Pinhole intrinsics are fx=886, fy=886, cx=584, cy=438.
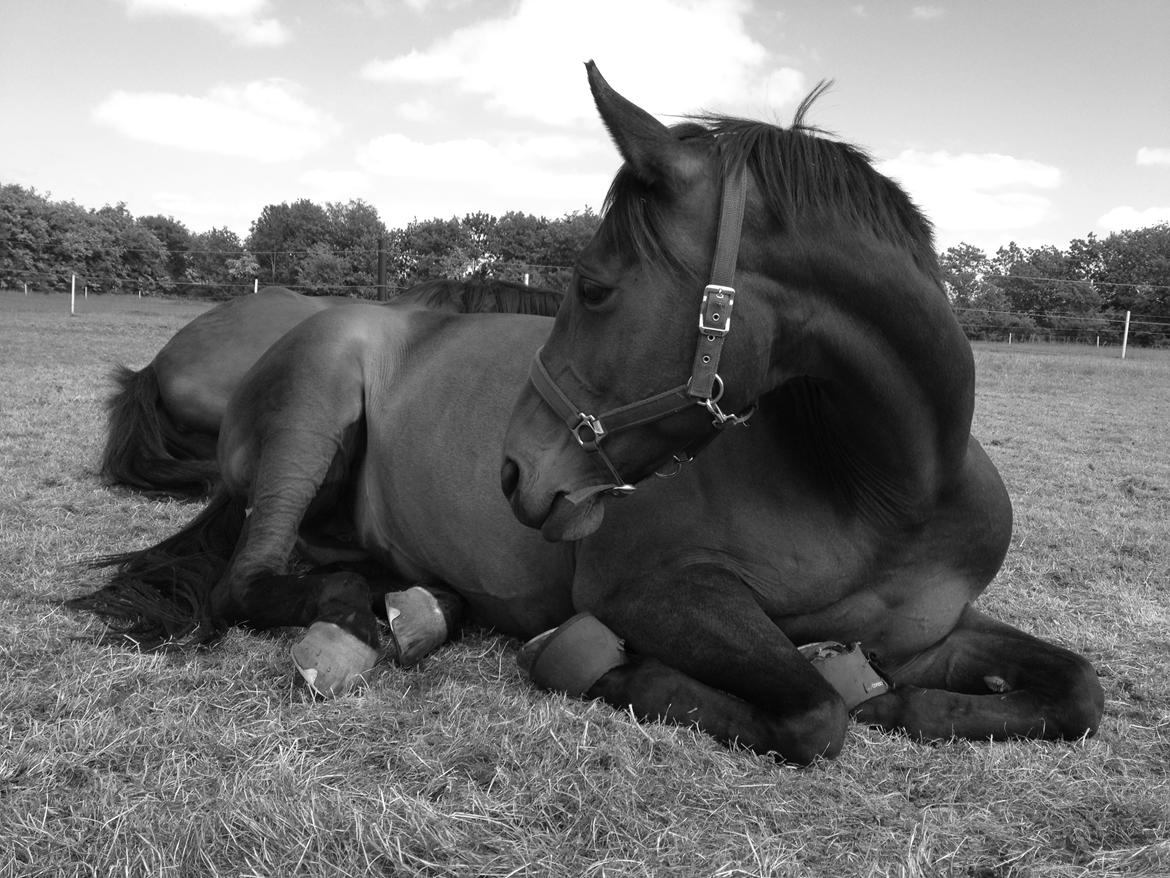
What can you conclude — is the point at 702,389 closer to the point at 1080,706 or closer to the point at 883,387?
the point at 883,387

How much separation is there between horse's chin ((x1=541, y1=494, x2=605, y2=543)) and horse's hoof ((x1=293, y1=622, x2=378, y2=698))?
89 cm

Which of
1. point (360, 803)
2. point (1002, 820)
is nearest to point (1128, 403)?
point (1002, 820)

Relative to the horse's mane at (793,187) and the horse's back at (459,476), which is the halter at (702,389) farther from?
the horse's back at (459,476)

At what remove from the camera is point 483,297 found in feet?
14.7

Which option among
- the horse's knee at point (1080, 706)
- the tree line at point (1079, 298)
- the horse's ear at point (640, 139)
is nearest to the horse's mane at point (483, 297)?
the horse's ear at point (640, 139)

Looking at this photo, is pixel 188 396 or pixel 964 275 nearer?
pixel 188 396

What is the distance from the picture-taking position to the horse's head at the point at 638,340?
2207 mm

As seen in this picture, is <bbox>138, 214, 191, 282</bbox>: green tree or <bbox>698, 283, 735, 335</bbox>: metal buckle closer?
<bbox>698, 283, 735, 335</bbox>: metal buckle

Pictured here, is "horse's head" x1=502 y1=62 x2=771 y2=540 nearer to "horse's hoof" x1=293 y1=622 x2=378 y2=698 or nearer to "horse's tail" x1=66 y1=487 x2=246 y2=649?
"horse's hoof" x1=293 y1=622 x2=378 y2=698

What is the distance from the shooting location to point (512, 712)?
259 cm

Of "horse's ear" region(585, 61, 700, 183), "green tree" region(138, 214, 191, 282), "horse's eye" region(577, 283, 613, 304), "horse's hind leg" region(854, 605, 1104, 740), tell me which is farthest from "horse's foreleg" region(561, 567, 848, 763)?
"green tree" region(138, 214, 191, 282)

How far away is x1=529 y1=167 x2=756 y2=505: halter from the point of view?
2.19 metres

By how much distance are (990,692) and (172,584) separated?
3.08 meters

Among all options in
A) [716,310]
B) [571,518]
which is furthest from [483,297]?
[716,310]
